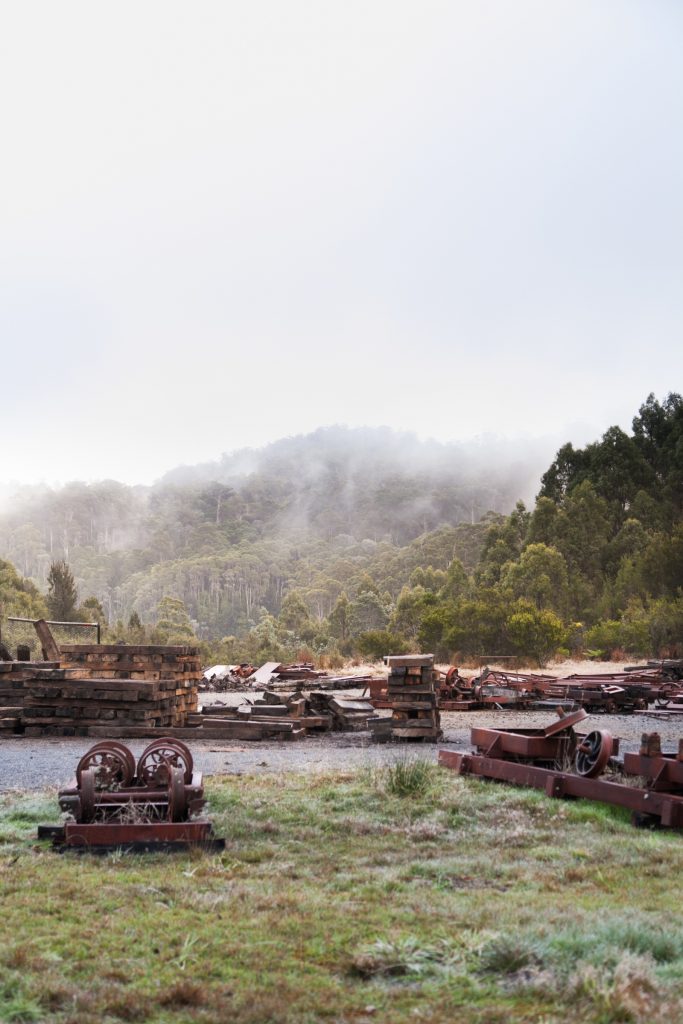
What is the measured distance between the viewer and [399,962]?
14.9 feet

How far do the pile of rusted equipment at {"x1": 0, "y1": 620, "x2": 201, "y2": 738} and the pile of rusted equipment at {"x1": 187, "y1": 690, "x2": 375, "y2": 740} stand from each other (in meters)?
0.75

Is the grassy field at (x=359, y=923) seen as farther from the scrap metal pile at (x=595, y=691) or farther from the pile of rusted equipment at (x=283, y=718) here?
the scrap metal pile at (x=595, y=691)

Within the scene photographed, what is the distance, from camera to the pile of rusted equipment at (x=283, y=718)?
52.5ft

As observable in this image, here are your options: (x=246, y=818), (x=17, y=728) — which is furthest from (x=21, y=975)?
(x=17, y=728)

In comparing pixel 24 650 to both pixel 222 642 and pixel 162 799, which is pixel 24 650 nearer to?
pixel 162 799

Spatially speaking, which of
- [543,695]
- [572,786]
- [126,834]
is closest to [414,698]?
[572,786]

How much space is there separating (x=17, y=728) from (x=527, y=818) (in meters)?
11.4

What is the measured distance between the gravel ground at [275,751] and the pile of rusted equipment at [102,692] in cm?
42

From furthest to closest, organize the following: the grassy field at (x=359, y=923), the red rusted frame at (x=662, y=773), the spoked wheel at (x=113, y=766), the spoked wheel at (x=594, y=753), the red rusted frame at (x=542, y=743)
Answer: the red rusted frame at (x=542, y=743) → the spoked wheel at (x=594, y=753) → the spoked wheel at (x=113, y=766) → the red rusted frame at (x=662, y=773) → the grassy field at (x=359, y=923)

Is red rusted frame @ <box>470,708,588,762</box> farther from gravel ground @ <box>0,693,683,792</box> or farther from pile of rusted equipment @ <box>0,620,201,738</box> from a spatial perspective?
pile of rusted equipment @ <box>0,620,201,738</box>

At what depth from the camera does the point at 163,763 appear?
27.3 feet

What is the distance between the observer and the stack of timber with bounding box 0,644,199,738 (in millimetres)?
15742

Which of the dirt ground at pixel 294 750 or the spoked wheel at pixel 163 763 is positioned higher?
the spoked wheel at pixel 163 763

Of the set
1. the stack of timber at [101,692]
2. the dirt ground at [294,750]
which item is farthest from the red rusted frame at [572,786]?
the stack of timber at [101,692]
